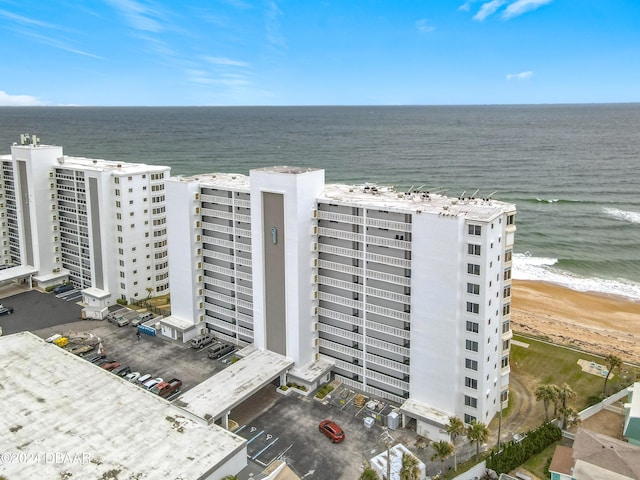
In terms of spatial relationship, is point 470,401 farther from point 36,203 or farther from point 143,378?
point 36,203

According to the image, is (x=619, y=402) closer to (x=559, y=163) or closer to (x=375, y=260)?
(x=375, y=260)

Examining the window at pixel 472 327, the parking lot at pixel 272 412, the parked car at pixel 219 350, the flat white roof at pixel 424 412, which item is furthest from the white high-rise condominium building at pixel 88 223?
the window at pixel 472 327

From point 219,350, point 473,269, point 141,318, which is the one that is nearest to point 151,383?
point 219,350

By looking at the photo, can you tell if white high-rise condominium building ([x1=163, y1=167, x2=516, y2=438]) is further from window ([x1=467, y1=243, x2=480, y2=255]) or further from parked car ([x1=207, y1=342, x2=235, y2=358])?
parked car ([x1=207, y1=342, x2=235, y2=358])

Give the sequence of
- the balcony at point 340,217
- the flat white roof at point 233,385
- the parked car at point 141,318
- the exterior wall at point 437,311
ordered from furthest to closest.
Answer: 1. the parked car at point 141,318
2. the balcony at point 340,217
3. the flat white roof at point 233,385
4. the exterior wall at point 437,311

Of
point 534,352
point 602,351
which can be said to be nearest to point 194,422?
point 534,352

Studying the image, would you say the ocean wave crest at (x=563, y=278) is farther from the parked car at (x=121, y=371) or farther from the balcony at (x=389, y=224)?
the parked car at (x=121, y=371)

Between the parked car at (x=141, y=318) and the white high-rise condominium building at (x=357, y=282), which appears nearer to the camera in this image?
the white high-rise condominium building at (x=357, y=282)
